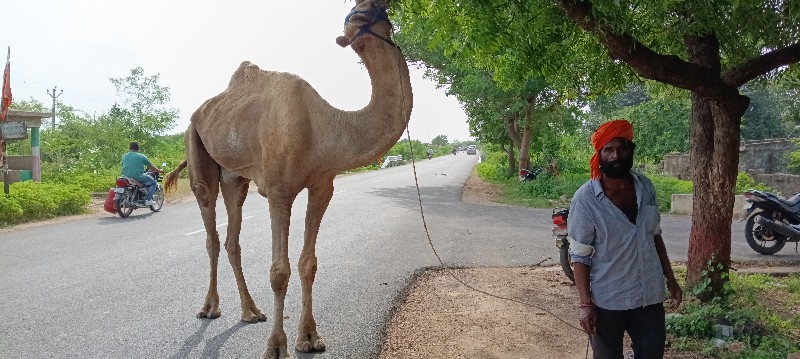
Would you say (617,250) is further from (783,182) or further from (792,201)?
(783,182)

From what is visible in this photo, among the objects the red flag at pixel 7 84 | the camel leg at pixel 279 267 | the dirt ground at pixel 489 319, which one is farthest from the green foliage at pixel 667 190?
the red flag at pixel 7 84

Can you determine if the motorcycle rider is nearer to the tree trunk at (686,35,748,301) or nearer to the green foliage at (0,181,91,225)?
the green foliage at (0,181,91,225)

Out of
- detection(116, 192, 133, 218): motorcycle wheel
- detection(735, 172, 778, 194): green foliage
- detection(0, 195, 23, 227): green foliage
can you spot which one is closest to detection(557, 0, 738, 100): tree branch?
detection(116, 192, 133, 218): motorcycle wheel

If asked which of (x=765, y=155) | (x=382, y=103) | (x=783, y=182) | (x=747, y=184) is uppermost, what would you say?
(x=382, y=103)

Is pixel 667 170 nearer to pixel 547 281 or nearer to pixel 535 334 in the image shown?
pixel 547 281

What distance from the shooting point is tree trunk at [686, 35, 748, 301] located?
571cm

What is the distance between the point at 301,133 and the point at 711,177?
4077mm

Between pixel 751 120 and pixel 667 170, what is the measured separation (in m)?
16.8

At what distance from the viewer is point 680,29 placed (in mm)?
5133

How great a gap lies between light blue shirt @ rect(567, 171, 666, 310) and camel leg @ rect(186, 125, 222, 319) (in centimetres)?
367

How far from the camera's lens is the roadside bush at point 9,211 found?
12734mm

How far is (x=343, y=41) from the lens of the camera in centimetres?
418

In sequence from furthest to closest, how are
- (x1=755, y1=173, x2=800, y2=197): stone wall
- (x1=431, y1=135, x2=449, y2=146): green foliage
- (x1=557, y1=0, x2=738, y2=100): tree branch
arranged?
(x1=431, y1=135, x2=449, y2=146): green foliage → (x1=755, y1=173, x2=800, y2=197): stone wall → (x1=557, y1=0, x2=738, y2=100): tree branch

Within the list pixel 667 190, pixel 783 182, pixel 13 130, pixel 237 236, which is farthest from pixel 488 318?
pixel 13 130
